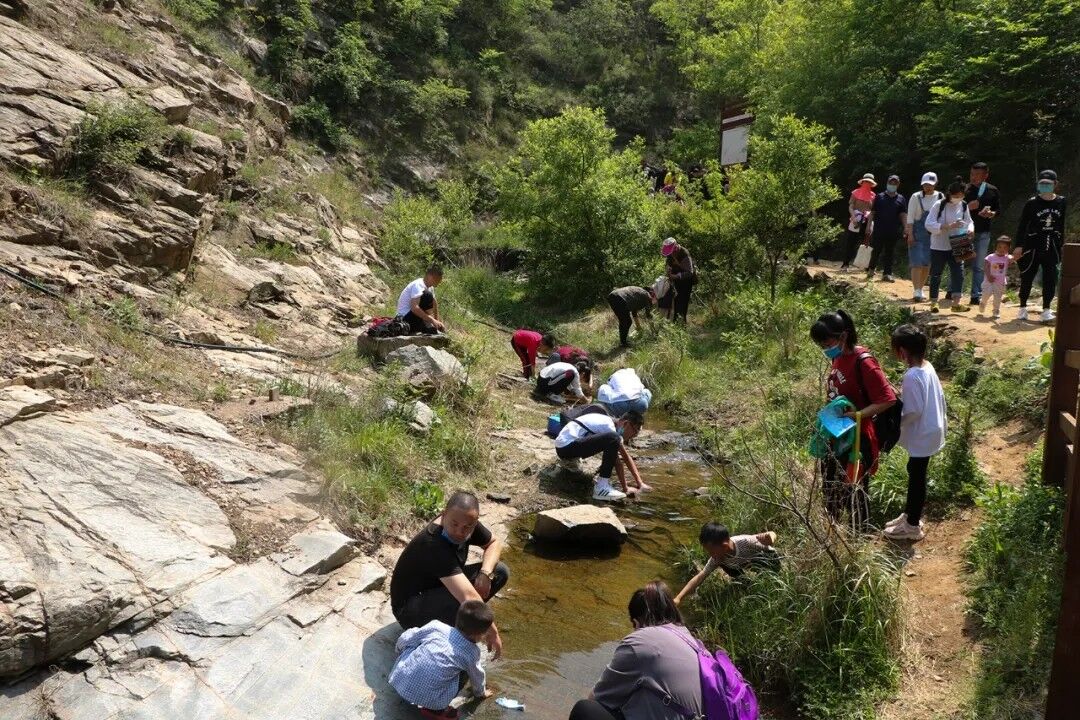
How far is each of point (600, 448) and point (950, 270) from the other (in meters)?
6.07

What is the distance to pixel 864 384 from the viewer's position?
6012mm

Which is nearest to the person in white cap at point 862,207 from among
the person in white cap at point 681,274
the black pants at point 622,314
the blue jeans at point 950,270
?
the person in white cap at point 681,274

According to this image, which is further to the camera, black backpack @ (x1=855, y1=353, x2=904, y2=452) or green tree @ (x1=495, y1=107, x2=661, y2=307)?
green tree @ (x1=495, y1=107, x2=661, y2=307)

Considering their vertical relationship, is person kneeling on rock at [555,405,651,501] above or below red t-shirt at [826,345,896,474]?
below

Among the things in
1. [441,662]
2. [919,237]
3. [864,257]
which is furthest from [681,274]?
[441,662]

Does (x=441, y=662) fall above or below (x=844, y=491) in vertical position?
below

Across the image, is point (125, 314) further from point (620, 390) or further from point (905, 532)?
point (905, 532)

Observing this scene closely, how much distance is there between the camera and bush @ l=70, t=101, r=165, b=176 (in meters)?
10.1

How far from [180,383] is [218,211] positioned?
6471 millimetres

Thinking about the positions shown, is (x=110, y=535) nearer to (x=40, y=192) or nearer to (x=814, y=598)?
(x=814, y=598)

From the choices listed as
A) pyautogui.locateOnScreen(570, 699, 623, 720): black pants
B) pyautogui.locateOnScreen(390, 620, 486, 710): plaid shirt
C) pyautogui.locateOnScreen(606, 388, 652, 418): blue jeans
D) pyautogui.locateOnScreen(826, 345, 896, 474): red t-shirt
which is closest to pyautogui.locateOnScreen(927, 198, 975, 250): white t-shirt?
pyautogui.locateOnScreen(606, 388, 652, 418): blue jeans

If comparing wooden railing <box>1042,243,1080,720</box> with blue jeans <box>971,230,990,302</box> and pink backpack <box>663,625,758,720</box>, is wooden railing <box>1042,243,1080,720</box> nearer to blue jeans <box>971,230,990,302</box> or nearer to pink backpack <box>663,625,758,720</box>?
pink backpack <box>663,625,758,720</box>

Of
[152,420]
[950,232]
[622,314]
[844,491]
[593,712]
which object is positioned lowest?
[593,712]

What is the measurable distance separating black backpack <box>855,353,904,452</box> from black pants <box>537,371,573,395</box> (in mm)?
5942
